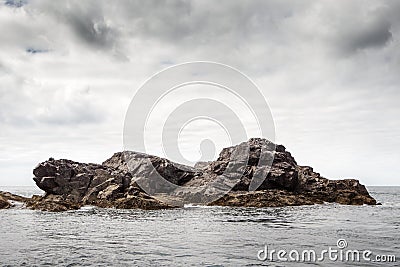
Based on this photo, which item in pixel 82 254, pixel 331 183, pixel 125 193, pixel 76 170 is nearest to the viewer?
pixel 82 254

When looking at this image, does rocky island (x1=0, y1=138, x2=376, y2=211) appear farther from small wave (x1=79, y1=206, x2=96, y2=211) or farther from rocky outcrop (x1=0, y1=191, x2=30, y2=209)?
small wave (x1=79, y1=206, x2=96, y2=211)

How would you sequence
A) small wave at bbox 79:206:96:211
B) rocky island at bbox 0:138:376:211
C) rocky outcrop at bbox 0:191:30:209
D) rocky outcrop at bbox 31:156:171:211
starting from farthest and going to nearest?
rocky island at bbox 0:138:376:211 → rocky outcrop at bbox 31:156:171:211 → rocky outcrop at bbox 0:191:30:209 → small wave at bbox 79:206:96:211

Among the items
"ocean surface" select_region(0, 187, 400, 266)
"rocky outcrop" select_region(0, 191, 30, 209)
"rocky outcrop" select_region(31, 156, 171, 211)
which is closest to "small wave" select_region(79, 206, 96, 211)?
"rocky outcrop" select_region(31, 156, 171, 211)

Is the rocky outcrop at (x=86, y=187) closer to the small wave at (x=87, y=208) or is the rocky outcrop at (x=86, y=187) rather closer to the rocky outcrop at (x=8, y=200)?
the small wave at (x=87, y=208)

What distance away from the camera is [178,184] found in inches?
3701

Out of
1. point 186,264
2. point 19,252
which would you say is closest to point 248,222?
point 186,264

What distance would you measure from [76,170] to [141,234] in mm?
54061

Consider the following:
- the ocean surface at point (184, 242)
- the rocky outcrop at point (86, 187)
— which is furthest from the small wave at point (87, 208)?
the ocean surface at point (184, 242)

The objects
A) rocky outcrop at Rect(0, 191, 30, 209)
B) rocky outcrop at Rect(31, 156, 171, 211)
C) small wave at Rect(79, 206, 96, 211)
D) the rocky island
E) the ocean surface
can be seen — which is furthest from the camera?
the rocky island

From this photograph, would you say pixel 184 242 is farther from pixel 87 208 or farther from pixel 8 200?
pixel 8 200

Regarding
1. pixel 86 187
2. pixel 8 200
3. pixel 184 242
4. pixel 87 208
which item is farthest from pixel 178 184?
pixel 184 242

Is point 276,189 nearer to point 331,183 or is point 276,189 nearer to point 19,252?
point 331,183

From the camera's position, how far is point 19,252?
2842cm

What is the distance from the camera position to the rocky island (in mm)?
78625
